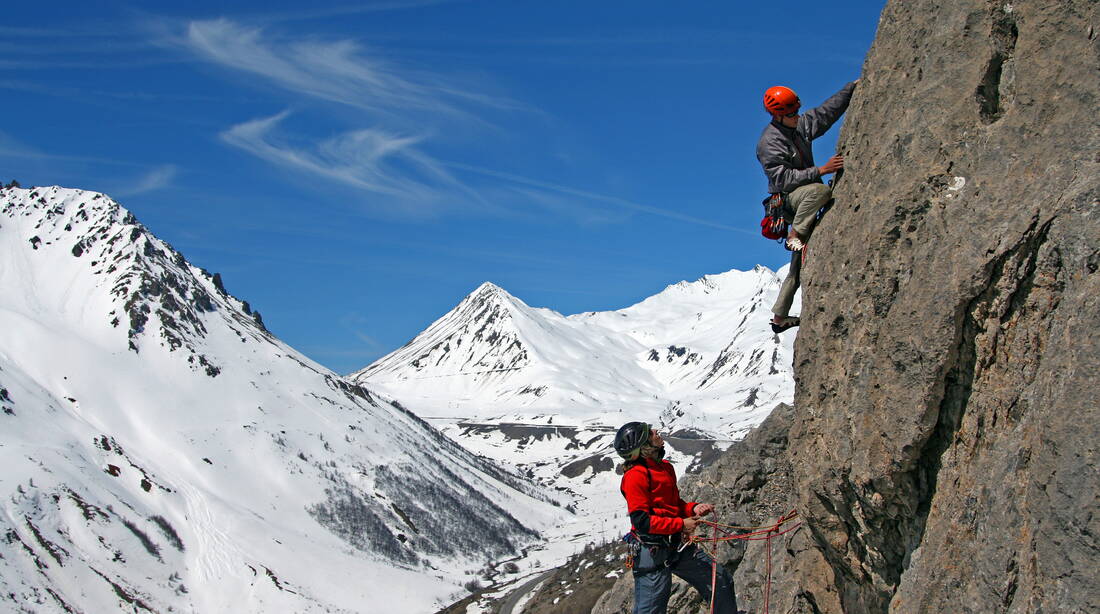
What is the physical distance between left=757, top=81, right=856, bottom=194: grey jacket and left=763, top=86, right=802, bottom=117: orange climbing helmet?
0.57 ft

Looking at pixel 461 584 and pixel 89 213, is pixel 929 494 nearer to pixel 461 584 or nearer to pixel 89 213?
pixel 461 584

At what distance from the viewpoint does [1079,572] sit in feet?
19.9

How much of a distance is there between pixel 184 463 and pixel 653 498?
101511 mm

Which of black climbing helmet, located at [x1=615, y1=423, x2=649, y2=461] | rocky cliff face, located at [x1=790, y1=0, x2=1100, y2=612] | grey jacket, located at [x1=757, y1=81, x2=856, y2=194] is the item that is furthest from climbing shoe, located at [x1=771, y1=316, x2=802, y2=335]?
black climbing helmet, located at [x1=615, y1=423, x2=649, y2=461]

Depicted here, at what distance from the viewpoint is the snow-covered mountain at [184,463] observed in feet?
245

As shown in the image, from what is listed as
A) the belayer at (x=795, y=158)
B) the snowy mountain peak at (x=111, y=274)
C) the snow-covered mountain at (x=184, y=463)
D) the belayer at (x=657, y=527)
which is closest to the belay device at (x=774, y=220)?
the belayer at (x=795, y=158)

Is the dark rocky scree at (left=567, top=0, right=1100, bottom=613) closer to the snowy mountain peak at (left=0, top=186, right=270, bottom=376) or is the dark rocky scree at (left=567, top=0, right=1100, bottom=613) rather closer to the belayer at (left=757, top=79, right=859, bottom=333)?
the belayer at (left=757, top=79, right=859, bottom=333)

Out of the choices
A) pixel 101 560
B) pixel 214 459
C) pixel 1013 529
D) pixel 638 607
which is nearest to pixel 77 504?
pixel 101 560

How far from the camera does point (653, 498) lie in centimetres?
1034

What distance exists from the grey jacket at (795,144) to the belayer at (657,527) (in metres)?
3.60

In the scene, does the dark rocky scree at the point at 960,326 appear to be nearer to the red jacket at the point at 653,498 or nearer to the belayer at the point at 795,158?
the belayer at the point at 795,158

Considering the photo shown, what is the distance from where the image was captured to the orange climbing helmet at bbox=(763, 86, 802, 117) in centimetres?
1127

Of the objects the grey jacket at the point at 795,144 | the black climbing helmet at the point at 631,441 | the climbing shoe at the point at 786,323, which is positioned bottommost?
the black climbing helmet at the point at 631,441

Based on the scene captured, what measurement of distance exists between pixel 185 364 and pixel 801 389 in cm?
12025
